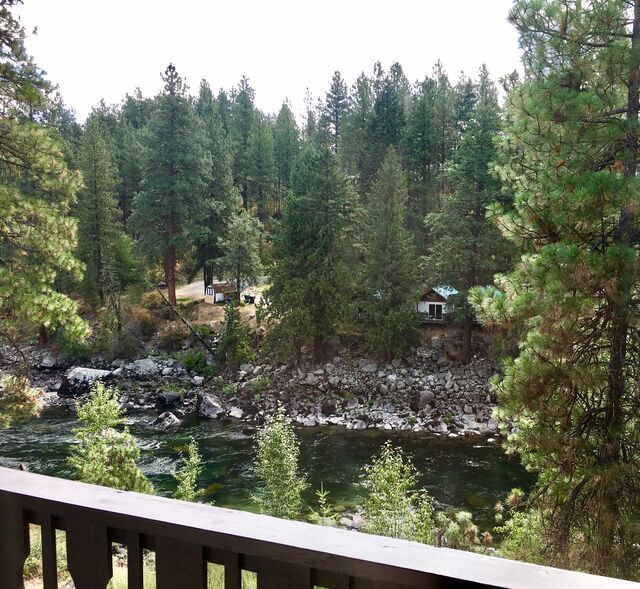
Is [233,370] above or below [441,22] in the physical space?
below

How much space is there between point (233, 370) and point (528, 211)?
19.8 m

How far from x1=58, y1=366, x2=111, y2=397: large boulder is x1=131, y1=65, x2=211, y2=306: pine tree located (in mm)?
6214

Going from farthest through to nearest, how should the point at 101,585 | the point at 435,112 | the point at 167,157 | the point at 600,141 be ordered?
1. the point at 435,112
2. the point at 167,157
3. the point at 600,141
4. the point at 101,585

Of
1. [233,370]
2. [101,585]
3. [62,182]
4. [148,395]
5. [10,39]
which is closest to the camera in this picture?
[101,585]

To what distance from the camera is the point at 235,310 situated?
88.2 feet

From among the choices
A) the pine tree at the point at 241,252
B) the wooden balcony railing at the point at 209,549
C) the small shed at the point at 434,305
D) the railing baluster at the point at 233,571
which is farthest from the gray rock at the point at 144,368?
the railing baluster at the point at 233,571

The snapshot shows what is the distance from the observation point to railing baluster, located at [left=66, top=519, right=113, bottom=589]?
1.54 m

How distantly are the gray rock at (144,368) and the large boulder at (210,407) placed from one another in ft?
13.7

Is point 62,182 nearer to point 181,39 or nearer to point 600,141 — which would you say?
point 181,39

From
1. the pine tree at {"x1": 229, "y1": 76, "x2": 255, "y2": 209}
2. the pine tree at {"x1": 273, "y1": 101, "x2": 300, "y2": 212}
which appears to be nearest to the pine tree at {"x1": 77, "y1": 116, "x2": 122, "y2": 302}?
the pine tree at {"x1": 229, "y1": 76, "x2": 255, "y2": 209}

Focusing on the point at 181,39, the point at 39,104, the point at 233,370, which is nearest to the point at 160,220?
the point at 233,370

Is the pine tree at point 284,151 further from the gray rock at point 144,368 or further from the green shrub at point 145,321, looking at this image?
the gray rock at point 144,368

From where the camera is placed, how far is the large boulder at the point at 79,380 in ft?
77.3

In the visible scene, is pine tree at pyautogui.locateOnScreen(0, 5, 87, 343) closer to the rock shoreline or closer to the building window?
the rock shoreline
